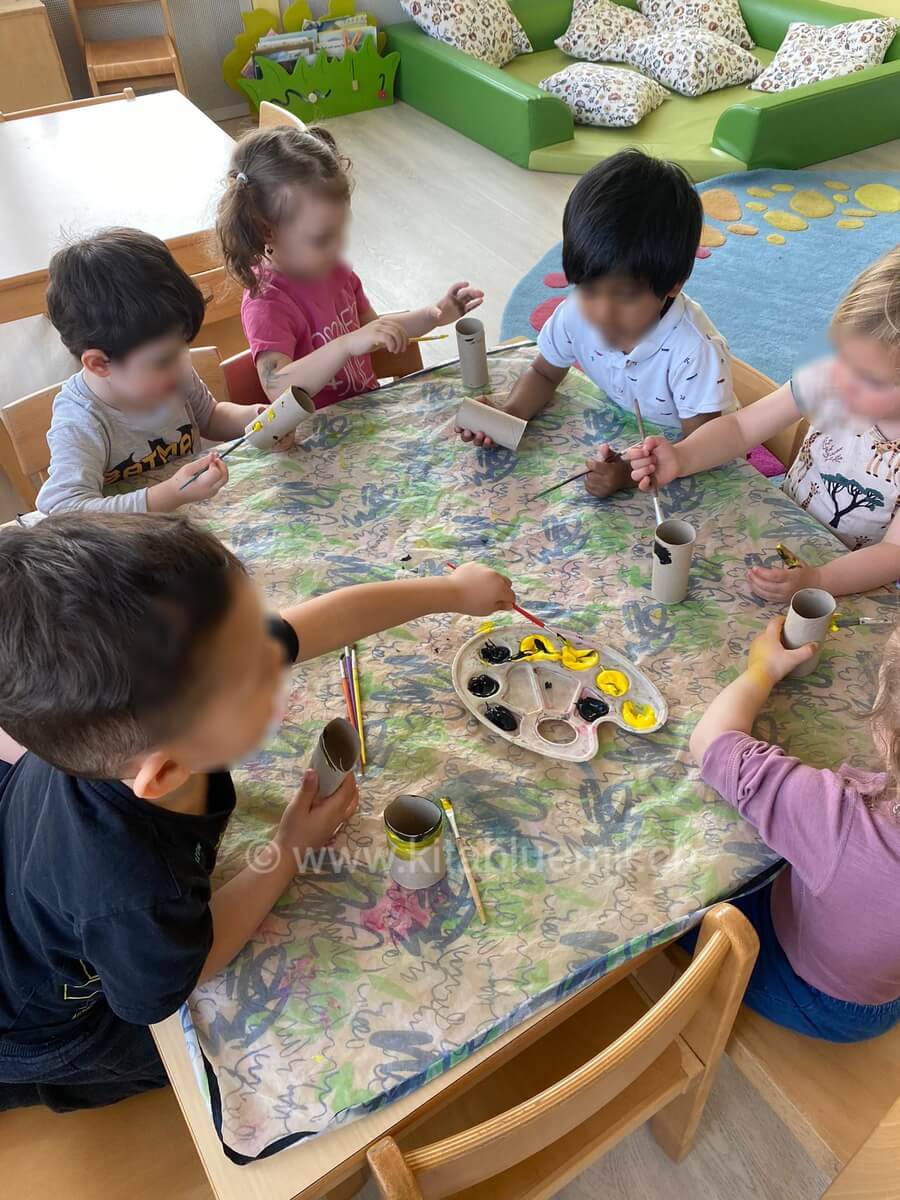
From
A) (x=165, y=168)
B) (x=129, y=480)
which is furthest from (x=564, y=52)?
(x=129, y=480)

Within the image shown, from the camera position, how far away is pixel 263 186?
1.62m

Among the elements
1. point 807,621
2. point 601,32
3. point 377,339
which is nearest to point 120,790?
point 807,621

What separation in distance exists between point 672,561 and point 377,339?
72cm

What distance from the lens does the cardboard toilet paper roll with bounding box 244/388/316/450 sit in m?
1.37

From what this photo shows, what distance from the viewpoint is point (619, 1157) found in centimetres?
130

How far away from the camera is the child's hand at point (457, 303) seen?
171 cm

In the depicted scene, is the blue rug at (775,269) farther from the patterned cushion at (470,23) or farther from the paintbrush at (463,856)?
the paintbrush at (463,856)

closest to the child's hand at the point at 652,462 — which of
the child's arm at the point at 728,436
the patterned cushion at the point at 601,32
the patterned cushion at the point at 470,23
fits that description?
the child's arm at the point at 728,436

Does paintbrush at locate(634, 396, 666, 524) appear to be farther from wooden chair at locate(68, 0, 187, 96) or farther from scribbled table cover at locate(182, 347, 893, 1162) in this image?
wooden chair at locate(68, 0, 187, 96)

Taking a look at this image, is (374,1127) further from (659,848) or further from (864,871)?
(864,871)

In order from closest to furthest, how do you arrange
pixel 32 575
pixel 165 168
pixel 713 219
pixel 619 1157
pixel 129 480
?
pixel 32 575
pixel 619 1157
pixel 129 480
pixel 165 168
pixel 713 219

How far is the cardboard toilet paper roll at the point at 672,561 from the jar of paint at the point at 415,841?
462 millimetres

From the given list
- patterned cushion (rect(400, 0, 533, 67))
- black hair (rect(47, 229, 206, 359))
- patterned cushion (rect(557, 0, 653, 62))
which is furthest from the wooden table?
patterned cushion (rect(557, 0, 653, 62))

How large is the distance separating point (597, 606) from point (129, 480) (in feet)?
2.67
